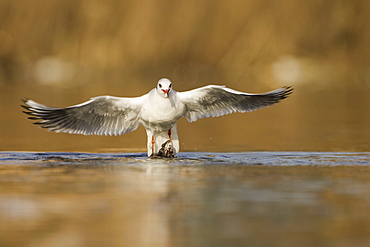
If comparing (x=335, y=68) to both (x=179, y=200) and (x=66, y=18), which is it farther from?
(x=179, y=200)

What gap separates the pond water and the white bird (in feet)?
2.23

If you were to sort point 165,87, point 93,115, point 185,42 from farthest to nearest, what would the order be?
point 185,42 < point 93,115 < point 165,87

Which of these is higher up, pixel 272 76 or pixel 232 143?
pixel 272 76

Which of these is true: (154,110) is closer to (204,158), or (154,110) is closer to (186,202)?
(204,158)

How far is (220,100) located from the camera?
36.4 feet

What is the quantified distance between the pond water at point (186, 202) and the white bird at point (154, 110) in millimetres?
680

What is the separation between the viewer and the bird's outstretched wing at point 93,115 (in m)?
10.7

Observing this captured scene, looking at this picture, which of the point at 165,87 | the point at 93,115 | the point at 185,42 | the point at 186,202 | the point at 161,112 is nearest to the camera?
the point at 186,202

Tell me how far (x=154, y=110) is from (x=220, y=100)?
1.08 meters

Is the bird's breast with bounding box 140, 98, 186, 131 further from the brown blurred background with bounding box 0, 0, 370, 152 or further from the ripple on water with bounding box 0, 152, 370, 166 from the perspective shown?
the brown blurred background with bounding box 0, 0, 370, 152

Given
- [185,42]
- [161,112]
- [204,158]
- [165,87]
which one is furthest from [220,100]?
[185,42]

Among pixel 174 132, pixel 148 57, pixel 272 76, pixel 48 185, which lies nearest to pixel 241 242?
pixel 48 185

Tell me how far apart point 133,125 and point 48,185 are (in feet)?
11.3

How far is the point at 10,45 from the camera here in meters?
59.0
